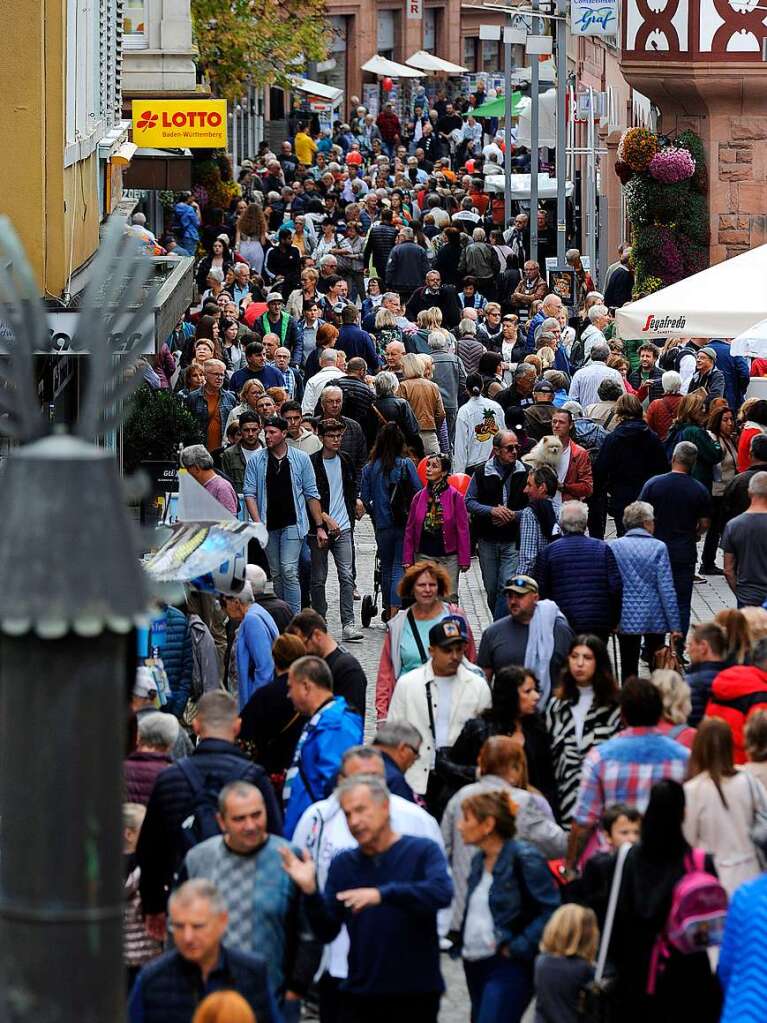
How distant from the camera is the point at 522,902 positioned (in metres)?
8.00

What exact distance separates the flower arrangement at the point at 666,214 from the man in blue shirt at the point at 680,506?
50.4 ft

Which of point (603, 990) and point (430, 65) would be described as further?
point (430, 65)

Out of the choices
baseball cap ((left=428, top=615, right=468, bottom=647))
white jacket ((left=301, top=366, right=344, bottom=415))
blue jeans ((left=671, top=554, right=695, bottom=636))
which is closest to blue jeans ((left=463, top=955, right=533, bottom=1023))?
baseball cap ((left=428, top=615, right=468, bottom=647))

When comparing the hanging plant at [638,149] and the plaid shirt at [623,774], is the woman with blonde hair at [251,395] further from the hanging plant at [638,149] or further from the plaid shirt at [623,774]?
the hanging plant at [638,149]

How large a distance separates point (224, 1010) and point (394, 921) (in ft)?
4.46

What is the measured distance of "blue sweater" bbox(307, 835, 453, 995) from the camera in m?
7.50

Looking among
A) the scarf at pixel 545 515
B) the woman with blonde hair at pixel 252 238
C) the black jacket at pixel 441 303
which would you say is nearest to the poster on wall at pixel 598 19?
the woman with blonde hair at pixel 252 238

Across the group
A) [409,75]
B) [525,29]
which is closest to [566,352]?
[525,29]

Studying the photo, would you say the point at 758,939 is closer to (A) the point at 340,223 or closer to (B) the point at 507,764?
(B) the point at 507,764

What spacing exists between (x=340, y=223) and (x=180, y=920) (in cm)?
3718

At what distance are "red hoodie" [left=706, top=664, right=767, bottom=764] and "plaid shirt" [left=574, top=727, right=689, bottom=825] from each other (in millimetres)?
1105

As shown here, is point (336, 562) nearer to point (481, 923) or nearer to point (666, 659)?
point (666, 659)

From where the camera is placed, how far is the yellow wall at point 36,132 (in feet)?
50.2

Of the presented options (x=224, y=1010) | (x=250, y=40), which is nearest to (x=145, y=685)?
(x=224, y=1010)
